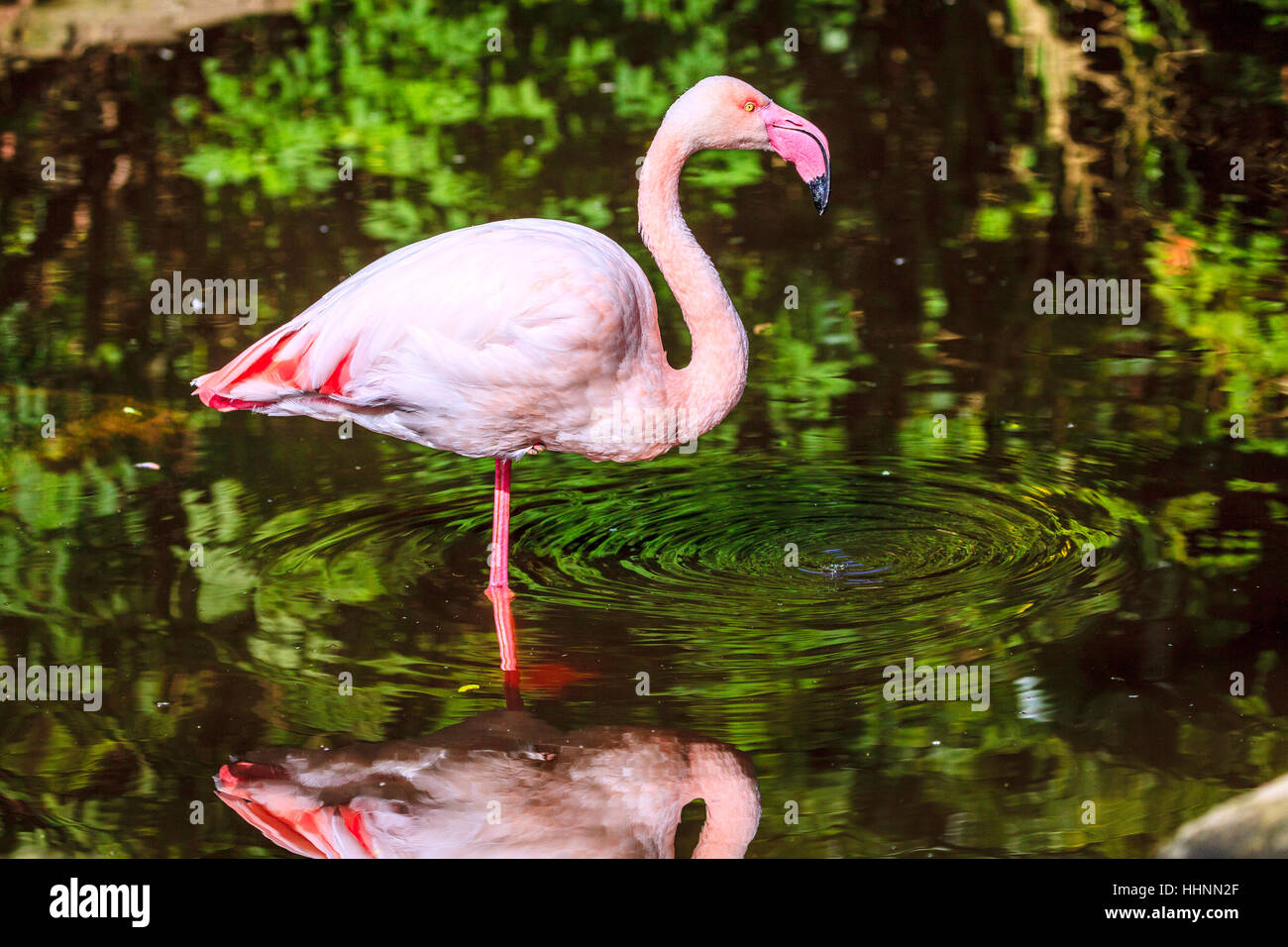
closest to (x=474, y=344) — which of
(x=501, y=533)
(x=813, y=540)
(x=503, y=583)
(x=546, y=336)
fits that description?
(x=546, y=336)

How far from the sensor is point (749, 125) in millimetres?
5070

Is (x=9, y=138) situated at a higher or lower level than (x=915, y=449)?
higher

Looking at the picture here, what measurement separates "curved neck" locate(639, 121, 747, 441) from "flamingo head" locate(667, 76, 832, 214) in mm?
77

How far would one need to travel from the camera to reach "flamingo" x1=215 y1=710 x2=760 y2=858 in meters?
3.97

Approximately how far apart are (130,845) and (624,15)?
967 cm

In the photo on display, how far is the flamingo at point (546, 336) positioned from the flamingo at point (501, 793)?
906mm

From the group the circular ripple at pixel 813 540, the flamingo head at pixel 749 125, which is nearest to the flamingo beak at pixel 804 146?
the flamingo head at pixel 749 125

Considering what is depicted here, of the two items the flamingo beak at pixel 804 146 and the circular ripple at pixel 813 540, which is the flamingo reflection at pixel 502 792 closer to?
the circular ripple at pixel 813 540

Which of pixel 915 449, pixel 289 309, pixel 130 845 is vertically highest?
pixel 289 309

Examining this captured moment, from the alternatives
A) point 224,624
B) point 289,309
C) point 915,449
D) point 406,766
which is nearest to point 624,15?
point 289,309

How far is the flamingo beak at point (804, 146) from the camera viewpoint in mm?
5027

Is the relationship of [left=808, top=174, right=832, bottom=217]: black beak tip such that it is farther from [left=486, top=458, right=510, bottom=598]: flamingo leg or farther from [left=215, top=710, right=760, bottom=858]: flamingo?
[left=215, top=710, right=760, bottom=858]: flamingo

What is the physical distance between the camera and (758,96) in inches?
201
